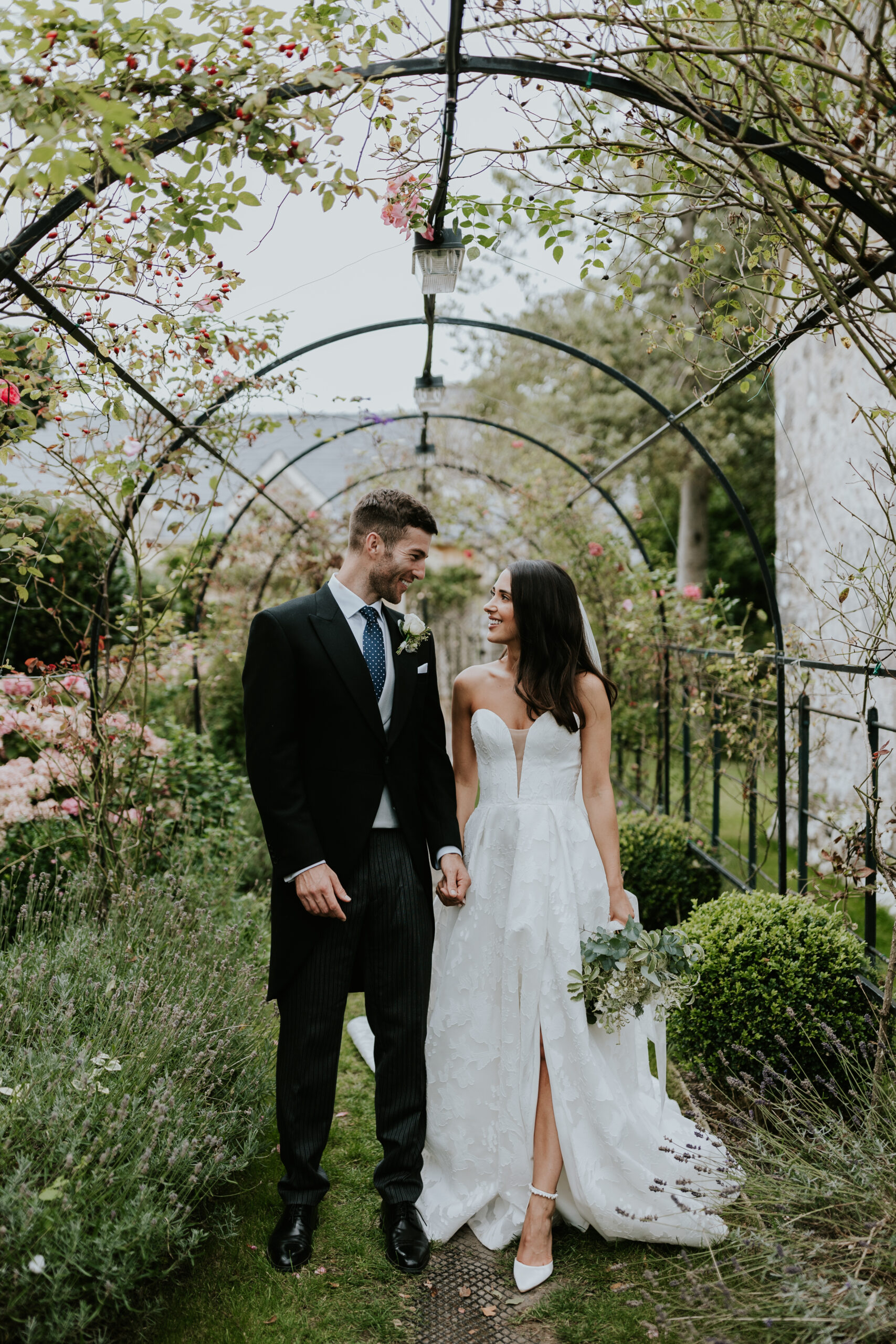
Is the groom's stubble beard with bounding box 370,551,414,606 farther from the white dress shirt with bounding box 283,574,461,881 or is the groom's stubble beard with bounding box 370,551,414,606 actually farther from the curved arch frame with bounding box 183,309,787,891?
the curved arch frame with bounding box 183,309,787,891

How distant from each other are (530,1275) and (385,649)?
1.66 metres

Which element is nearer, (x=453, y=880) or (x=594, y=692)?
(x=453, y=880)

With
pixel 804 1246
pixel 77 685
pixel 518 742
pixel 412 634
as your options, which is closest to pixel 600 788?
pixel 518 742

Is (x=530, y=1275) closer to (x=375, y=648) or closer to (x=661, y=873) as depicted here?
(x=375, y=648)

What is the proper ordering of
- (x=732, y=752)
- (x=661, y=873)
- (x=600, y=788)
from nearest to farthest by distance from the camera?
1. (x=600, y=788)
2. (x=661, y=873)
3. (x=732, y=752)

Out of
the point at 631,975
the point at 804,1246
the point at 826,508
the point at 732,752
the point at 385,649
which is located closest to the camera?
the point at 804,1246

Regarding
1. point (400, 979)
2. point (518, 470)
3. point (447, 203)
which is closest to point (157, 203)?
point (447, 203)

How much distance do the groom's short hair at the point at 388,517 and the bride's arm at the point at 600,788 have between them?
700mm

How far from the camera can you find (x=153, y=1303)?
219cm

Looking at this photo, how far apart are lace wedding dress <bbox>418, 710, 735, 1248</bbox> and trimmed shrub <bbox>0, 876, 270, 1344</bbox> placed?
0.58m

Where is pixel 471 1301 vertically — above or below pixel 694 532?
below

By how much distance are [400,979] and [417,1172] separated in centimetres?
53

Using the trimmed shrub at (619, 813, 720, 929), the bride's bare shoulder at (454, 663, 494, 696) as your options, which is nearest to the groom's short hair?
the bride's bare shoulder at (454, 663, 494, 696)

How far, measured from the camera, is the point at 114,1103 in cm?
222
